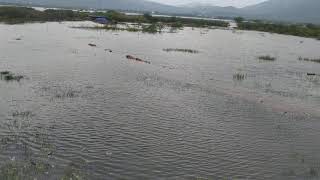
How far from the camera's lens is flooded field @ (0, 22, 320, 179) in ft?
55.4

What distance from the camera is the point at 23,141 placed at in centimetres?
1819

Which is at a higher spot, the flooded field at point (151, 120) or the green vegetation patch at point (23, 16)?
the green vegetation patch at point (23, 16)

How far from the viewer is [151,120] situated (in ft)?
77.2

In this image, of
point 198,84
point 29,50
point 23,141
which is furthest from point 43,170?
point 29,50

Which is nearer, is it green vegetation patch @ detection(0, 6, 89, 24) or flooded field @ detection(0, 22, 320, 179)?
flooded field @ detection(0, 22, 320, 179)

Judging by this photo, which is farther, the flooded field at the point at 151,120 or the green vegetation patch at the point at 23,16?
the green vegetation patch at the point at 23,16

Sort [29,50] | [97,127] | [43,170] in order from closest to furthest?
[43,170], [97,127], [29,50]

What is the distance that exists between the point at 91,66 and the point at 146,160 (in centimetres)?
2422

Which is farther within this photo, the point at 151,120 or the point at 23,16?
the point at 23,16

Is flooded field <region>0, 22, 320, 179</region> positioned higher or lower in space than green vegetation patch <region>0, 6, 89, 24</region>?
lower

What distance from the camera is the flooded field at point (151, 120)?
665 inches

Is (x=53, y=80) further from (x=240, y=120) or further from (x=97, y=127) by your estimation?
(x=240, y=120)

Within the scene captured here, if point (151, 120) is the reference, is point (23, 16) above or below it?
above

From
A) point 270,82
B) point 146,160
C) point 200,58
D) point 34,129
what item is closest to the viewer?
point 146,160
